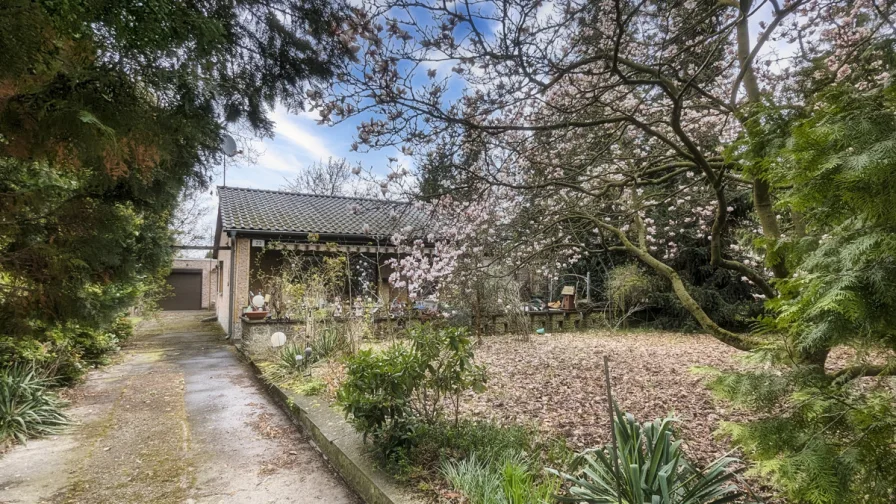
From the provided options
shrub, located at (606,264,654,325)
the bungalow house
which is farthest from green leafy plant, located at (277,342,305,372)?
shrub, located at (606,264,654,325)

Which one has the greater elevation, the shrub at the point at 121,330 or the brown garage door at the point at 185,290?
the brown garage door at the point at 185,290

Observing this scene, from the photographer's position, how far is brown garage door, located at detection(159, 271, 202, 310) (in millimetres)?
24672

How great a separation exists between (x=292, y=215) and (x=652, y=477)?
1368 cm

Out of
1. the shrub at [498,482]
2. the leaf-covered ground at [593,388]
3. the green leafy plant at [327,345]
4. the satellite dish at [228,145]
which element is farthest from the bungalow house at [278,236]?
the shrub at [498,482]

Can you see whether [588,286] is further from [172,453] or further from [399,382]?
[172,453]

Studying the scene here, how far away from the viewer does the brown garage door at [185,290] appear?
24672 mm

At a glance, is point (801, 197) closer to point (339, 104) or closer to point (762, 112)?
point (762, 112)

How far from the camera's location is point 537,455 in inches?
128

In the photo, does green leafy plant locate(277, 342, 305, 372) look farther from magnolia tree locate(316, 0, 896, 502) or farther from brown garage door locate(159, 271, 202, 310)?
brown garage door locate(159, 271, 202, 310)

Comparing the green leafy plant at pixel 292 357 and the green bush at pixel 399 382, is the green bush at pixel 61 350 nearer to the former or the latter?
the green leafy plant at pixel 292 357

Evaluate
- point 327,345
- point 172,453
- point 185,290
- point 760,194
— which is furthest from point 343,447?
point 185,290

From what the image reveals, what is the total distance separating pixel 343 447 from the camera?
3832mm

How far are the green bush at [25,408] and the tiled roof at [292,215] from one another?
694cm

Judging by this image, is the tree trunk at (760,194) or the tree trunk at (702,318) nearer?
the tree trunk at (760,194)
